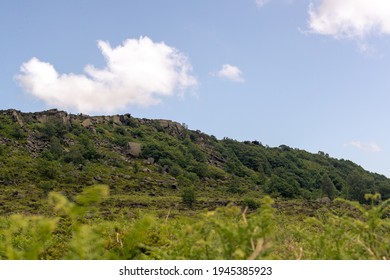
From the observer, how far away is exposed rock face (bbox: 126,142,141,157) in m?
121

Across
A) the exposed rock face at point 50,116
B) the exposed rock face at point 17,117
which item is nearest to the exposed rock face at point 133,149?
the exposed rock face at point 50,116

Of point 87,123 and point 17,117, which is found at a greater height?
point 87,123

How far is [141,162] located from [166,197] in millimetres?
43061

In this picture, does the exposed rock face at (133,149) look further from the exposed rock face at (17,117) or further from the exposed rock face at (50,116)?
the exposed rock face at (17,117)

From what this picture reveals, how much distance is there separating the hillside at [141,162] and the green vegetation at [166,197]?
36 cm

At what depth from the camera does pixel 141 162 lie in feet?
383

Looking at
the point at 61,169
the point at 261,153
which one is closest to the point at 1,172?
the point at 61,169

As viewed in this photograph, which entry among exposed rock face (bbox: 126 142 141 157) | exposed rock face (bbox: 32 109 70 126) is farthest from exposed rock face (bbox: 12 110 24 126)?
exposed rock face (bbox: 126 142 141 157)

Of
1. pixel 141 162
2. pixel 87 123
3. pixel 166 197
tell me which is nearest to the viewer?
pixel 166 197

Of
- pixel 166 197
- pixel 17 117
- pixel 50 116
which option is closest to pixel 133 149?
pixel 50 116

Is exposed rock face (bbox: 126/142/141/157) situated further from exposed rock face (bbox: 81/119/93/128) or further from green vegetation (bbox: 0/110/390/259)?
exposed rock face (bbox: 81/119/93/128)

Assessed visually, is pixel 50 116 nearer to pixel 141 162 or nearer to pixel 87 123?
pixel 87 123
